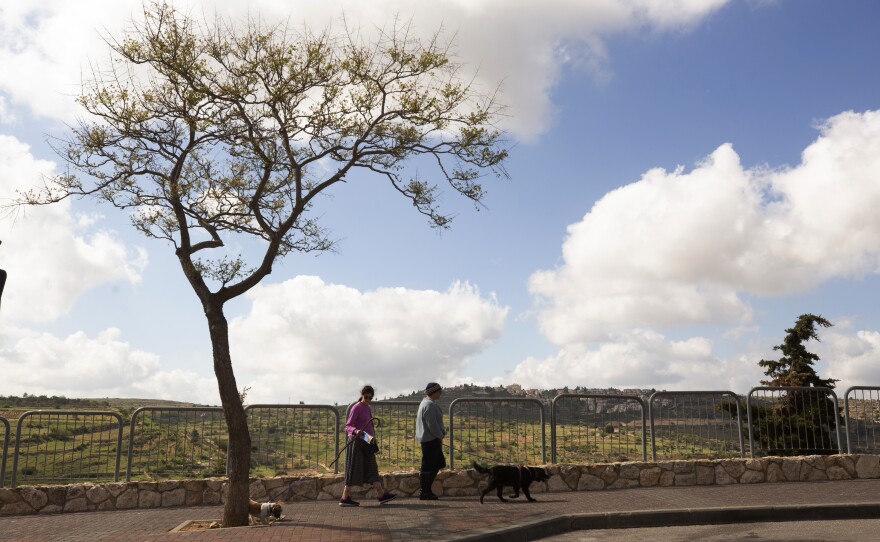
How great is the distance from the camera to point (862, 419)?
668 inches

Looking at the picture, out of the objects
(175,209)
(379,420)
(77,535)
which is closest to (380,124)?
(175,209)

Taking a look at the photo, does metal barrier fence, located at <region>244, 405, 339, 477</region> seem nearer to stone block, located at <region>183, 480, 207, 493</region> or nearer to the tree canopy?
stone block, located at <region>183, 480, 207, 493</region>

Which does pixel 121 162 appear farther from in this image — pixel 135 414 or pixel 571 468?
pixel 571 468

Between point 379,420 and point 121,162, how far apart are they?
263 inches

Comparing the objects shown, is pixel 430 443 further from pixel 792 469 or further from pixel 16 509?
pixel 792 469

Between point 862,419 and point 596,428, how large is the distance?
6.08 meters

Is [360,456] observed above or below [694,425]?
below

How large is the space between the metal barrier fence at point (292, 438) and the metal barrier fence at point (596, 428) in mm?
4343

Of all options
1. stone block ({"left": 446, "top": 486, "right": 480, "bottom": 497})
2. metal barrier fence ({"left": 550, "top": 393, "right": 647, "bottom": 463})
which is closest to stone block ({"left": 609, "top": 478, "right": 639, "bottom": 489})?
metal barrier fence ({"left": 550, "top": 393, "right": 647, "bottom": 463})

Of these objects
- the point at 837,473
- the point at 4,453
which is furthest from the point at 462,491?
the point at 4,453

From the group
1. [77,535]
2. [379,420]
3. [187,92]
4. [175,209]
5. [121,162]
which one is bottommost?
[77,535]

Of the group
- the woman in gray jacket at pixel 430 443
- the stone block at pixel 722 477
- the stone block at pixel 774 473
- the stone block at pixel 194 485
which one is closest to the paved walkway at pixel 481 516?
the woman in gray jacket at pixel 430 443

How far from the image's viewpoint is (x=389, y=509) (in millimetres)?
12734

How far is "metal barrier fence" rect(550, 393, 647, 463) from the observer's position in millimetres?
15562
